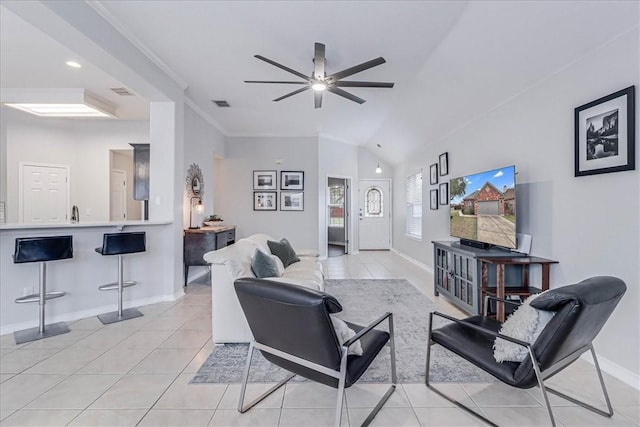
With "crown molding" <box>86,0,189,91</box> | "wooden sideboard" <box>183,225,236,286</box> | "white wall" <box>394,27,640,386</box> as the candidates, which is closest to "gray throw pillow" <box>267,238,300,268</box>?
"wooden sideboard" <box>183,225,236,286</box>

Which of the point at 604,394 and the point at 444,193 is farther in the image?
the point at 444,193

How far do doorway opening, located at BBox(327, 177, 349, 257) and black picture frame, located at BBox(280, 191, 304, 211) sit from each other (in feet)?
4.11

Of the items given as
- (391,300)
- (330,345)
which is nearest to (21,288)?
→ (330,345)

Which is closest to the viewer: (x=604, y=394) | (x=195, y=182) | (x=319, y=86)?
(x=604, y=394)

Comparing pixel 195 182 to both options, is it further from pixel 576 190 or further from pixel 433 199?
pixel 576 190

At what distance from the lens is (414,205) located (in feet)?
21.7

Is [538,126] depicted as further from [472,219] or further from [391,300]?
[391,300]

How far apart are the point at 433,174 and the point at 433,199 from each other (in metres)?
0.45

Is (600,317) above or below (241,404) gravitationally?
above

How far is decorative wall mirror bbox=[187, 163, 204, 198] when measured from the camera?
186 inches

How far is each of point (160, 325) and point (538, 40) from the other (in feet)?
14.0

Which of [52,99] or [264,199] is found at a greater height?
[52,99]

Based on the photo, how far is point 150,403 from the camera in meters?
1.81

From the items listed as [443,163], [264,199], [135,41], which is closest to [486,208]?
[443,163]
